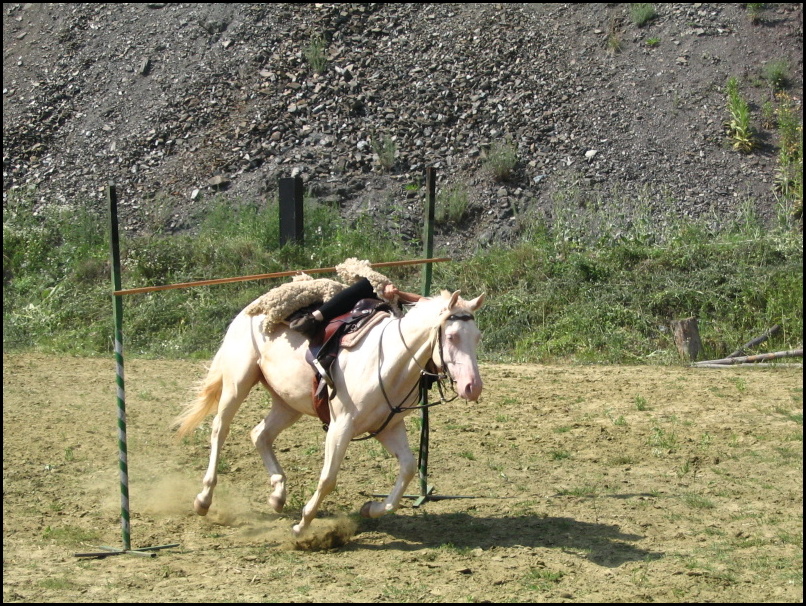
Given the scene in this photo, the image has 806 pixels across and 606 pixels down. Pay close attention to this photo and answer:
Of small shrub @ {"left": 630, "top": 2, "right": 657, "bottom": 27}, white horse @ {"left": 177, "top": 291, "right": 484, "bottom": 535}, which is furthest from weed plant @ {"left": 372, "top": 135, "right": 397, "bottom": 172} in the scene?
white horse @ {"left": 177, "top": 291, "right": 484, "bottom": 535}

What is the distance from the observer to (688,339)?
40.8ft

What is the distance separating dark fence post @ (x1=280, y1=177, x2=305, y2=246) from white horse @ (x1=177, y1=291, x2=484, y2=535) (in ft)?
30.5

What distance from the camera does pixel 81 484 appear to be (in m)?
7.65

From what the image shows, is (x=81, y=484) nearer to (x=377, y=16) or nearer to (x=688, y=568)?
(x=688, y=568)

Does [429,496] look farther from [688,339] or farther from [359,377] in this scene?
[688,339]

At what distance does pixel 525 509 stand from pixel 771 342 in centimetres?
699

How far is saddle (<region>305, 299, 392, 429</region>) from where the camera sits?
6.30 meters

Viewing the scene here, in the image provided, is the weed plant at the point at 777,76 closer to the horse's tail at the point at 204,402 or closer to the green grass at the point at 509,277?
the green grass at the point at 509,277

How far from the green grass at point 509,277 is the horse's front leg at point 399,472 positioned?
266 inches

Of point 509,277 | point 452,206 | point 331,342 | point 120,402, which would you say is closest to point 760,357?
point 509,277

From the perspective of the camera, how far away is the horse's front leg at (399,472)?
240 inches

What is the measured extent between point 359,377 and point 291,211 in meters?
10.6

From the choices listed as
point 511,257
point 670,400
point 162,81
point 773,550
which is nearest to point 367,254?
point 511,257

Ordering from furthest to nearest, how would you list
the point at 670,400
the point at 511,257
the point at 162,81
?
the point at 162,81 < the point at 511,257 < the point at 670,400
